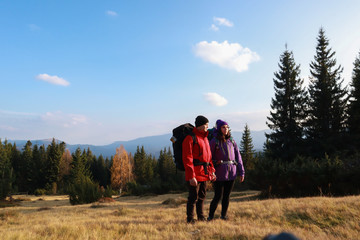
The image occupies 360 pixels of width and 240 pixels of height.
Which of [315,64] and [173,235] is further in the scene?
[315,64]

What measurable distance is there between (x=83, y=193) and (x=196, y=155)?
44.2ft

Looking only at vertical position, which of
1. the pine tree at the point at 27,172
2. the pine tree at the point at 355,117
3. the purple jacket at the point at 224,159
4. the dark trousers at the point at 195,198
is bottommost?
the pine tree at the point at 27,172

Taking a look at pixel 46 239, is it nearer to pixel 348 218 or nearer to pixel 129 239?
pixel 129 239

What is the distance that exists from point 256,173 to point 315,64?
21.8 m

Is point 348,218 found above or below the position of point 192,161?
below

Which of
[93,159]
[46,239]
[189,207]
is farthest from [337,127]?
[93,159]

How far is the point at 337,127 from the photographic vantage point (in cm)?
2500

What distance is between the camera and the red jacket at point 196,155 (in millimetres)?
4199

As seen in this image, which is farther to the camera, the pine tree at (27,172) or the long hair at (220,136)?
the pine tree at (27,172)

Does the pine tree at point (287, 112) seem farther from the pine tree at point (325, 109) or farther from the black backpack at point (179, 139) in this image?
the black backpack at point (179, 139)

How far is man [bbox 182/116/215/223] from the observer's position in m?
4.22

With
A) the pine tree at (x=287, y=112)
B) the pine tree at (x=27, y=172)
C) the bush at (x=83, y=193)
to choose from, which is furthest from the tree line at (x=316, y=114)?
the pine tree at (x=27, y=172)

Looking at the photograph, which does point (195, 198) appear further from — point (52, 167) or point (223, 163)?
point (52, 167)

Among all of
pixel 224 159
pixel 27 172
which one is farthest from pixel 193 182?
pixel 27 172
